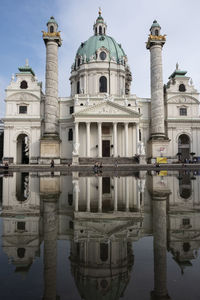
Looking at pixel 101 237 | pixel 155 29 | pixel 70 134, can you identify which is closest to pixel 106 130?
pixel 70 134

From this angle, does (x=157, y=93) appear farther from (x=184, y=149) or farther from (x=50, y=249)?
(x=50, y=249)

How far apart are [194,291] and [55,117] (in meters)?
48.3

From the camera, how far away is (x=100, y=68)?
58.4 metres

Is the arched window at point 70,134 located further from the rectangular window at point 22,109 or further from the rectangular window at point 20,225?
the rectangular window at point 20,225

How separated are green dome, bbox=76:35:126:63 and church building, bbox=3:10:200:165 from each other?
70.6 inches

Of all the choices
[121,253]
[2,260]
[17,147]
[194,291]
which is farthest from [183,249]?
[17,147]

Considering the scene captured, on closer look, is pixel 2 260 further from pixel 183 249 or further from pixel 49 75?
pixel 49 75

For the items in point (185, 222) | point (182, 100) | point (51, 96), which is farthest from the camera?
point (182, 100)

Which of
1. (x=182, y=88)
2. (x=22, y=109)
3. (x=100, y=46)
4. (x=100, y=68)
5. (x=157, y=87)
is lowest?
(x=22, y=109)

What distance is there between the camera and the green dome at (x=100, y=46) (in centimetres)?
6059

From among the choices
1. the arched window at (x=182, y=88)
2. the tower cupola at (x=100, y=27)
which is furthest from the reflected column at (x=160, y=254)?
the tower cupola at (x=100, y=27)

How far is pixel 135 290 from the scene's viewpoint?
2883 mm

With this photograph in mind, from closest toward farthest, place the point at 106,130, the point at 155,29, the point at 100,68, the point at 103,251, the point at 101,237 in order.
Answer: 1. the point at 103,251
2. the point at 101,237
3. the point at 155,29
4. the point at 106,130
5. the point at 100,68

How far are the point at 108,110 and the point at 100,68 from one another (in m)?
14.8
